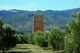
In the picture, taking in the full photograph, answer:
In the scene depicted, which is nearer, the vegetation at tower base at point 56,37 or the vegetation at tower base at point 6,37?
the vegetation at tower base at point 6,37

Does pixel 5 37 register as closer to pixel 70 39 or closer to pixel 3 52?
pixel 3 52

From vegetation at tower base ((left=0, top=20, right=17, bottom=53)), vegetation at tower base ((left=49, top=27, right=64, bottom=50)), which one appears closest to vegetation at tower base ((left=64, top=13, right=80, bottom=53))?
vegetation at tower base ((left=0, top=20, right=17, bottom=53))

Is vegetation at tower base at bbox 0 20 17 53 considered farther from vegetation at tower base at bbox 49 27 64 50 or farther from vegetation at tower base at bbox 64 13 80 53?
vegetation at tower base at bbox 64 13 80 53

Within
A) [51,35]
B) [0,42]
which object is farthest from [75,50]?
Answer: [51,35]

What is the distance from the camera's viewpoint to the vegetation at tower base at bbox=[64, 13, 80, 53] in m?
40.6

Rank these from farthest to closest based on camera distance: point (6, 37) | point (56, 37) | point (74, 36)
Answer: point (56, 37)
point (6, 37)
point (74, 36)

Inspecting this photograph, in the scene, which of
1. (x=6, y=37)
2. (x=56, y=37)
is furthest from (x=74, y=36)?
(x=56, y=37)

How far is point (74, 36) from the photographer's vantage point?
41.2 metres

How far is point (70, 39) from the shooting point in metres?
41.5

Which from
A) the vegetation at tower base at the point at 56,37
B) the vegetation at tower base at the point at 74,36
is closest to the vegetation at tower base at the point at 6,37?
the vegetation at tower base at the point at 56,37

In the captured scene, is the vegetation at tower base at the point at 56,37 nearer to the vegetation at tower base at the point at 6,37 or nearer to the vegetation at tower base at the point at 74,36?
the vegetation at tower base at the point at 6,37

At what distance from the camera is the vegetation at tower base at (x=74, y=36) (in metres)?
40.6

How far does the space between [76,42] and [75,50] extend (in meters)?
1.35

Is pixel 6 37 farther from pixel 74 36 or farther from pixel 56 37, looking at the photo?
pixel 74 36
